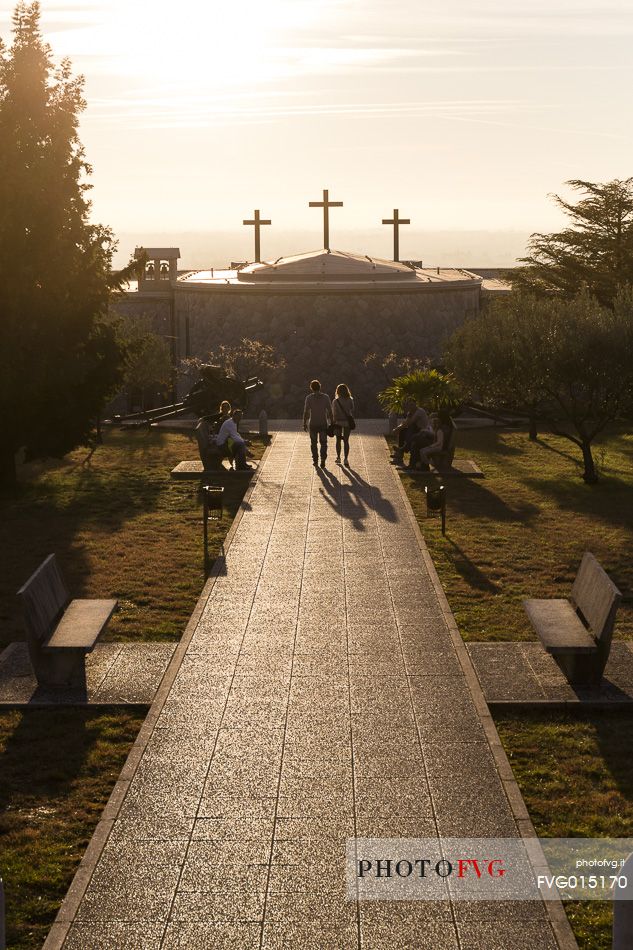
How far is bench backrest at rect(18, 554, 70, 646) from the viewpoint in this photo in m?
9.95

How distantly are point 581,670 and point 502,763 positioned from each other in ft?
6.87

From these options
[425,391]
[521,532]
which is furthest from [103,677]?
[425,391]

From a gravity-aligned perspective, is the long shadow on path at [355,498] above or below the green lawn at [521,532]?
above

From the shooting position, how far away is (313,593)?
13.4 meters

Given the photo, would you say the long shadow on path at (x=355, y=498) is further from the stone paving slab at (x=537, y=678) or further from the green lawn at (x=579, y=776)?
the green lawn at (x=579, y=776)

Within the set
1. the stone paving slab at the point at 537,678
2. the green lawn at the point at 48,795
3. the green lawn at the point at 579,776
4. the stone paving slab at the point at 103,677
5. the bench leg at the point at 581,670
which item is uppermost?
the bench leg at the point at 581,670

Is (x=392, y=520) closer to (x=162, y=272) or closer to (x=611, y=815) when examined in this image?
(x=611, y=815)

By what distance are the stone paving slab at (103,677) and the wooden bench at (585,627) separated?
3413 mm

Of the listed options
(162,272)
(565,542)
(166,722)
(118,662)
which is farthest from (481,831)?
(162,272)

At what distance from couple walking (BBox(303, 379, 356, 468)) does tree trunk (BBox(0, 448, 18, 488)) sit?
5.37 metres

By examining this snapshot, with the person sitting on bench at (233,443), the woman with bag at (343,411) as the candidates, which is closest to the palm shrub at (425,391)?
the woman with bag at (343,411)

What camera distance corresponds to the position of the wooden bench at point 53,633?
10.0 metres

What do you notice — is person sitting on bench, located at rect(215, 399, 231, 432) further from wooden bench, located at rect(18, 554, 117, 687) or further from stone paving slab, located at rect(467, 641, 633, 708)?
stone paving slab, located at rect(467, 641, 633, 708)
